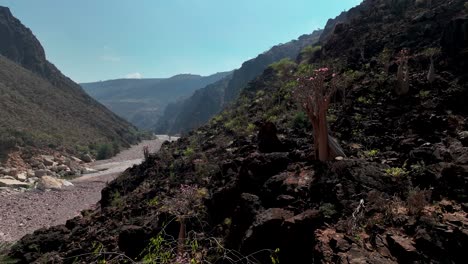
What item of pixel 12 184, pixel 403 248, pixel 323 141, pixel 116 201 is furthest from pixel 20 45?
pixel 403 248

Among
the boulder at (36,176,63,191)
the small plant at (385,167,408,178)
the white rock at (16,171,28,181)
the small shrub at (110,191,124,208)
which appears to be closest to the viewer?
the small plant at (385,167,408,178)

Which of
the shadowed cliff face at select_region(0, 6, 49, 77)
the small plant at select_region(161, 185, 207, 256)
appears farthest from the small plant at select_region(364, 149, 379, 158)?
the shadowed cliff face at select_region(0, 6, 49, 77)

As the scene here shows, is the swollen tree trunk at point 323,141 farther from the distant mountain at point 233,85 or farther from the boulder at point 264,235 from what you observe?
the distant mountain at point 233,85

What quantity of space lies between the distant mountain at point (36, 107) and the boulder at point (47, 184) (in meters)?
9.15

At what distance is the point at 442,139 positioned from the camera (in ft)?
28.9

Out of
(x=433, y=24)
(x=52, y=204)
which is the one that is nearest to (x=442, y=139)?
(x=433, y=24)

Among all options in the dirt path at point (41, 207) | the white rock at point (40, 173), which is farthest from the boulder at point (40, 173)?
the dirt path at point (41, 207)

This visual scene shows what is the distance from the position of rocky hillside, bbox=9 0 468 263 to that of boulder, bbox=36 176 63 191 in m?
13.8

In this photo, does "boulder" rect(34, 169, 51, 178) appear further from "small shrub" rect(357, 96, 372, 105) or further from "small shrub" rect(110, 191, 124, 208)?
"small shrub" rect(357, 96, 372, 105)

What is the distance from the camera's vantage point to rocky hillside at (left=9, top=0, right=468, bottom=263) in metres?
5.32

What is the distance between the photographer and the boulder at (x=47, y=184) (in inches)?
1137

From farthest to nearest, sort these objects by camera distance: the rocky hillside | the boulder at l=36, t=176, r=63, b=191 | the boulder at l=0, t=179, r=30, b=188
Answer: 1. the boulder at l=36, t=176, r=63, b=191
2. the boulder at l=0, t=179, r=30, b=188
3. the rocky hillside

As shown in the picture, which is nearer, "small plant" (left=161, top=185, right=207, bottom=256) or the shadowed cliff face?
"small plant" (left=161, top=185, right=207, bottom=256)

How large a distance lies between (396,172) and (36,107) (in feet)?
196
